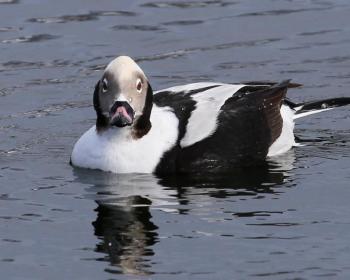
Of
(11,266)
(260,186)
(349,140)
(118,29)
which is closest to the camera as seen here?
(11,266)

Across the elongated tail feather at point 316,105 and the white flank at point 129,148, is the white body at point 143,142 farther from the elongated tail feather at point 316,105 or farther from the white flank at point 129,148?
the elongated tail feather at point 316,105

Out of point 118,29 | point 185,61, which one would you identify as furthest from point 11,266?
point 118,29

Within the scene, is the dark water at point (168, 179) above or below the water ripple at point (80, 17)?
below

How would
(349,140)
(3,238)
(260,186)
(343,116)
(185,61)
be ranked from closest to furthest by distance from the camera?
(3,238), (260,186), (349,140), (343,116), (185,61)

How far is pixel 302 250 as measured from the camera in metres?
10.7

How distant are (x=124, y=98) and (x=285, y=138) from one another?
6.58 ft

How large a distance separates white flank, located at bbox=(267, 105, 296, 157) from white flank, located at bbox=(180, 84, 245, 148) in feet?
2.20

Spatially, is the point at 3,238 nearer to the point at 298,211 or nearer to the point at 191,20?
the point at 298,211

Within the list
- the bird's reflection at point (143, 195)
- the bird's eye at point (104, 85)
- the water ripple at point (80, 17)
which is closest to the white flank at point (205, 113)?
the bird's reflection at point (143, 195)

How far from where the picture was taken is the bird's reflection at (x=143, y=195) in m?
11.0

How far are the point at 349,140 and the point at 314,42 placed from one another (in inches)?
160

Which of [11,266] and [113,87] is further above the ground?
[113,87]

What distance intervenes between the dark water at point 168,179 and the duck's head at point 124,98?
499 mm

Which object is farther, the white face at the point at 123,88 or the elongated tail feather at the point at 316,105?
the elongated tail feather at the point at 316,105
